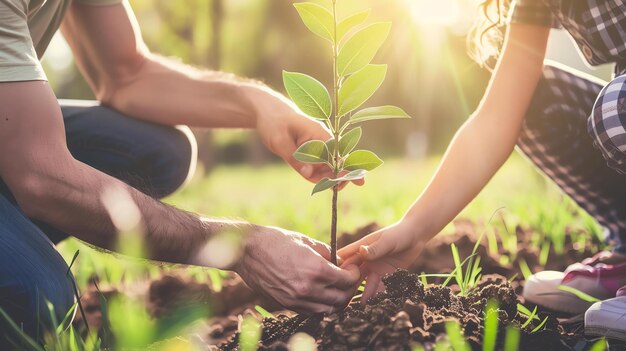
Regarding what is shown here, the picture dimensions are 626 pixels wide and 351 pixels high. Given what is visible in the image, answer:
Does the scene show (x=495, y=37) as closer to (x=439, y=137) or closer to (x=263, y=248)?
(x=263, y=248)

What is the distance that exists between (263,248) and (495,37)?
1.41m

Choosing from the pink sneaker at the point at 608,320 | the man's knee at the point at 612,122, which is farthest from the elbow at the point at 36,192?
the man's knee at the point at 612,122

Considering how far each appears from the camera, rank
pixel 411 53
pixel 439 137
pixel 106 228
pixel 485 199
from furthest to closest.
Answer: pixel 439 137, pixel 411 53, pixel 485 199, pixel 106 228

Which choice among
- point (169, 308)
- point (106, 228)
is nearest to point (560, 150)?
point (169, 308)

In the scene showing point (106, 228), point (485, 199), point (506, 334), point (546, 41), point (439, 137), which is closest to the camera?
point (506, 334)

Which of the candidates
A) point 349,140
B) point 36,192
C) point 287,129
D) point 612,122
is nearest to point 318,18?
point 349,140

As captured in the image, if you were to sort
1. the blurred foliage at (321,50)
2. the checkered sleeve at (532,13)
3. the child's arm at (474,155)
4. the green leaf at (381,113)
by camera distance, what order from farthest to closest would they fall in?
the blurred foliage at (321,50) → the checkered sleeve at (532,13) → the child's arm at (474,155) → the green leaf at (381,113)

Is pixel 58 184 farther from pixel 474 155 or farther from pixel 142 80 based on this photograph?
pixel 474 155

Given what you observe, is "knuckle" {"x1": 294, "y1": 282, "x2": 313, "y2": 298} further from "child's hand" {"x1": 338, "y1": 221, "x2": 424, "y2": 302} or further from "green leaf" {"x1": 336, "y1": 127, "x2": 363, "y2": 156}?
"green leaf" {"x1": 336, "y1": 127, "x2": 363, "y2": 156}

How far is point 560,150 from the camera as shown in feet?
7.86

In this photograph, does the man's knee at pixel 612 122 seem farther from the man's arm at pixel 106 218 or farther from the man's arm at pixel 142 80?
the man's arm at pixel 142 80

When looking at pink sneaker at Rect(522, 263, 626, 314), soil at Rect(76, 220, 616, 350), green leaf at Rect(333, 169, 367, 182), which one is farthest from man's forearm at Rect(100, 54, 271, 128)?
pink sneaker at Rect(522, 263, 626, 314)

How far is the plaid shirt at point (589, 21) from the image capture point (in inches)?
76.7

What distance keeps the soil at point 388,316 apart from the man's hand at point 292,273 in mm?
49
